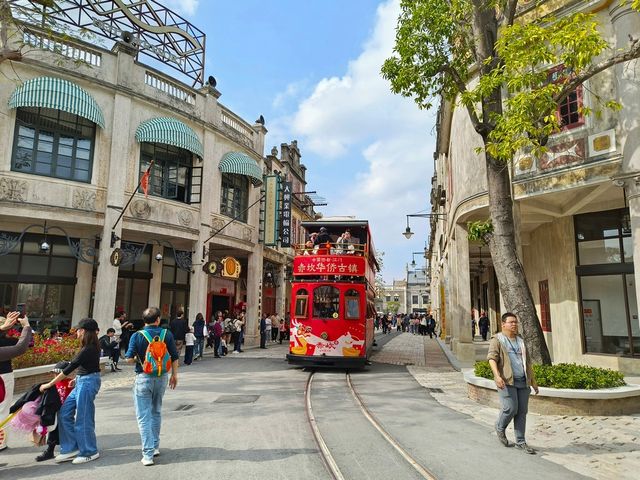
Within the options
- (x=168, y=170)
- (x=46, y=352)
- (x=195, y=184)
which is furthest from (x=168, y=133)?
(x=46, y=352)

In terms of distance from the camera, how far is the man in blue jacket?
16.9 feet

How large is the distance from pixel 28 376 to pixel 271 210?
50.2 feet

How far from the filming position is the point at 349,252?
14.3 m

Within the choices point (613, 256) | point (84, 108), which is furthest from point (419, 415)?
point (84, 108)

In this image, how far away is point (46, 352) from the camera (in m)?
10.3

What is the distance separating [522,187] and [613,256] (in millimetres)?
3395

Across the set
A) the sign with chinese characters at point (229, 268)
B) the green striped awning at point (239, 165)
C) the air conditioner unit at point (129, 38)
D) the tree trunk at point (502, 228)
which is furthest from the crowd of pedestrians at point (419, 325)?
the air conditioner unit at point (129, 38)

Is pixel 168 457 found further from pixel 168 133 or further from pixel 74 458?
pixel 168 133

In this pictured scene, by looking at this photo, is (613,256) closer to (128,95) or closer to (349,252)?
(349,252)

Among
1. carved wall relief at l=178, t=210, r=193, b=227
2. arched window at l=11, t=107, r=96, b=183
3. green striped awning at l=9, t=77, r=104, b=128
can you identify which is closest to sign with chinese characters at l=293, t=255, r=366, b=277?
carved wall relief at l=178, t=210, r=193, b=227

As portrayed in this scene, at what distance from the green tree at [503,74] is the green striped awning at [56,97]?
1097 centimetres

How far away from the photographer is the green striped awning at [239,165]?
20.6 meters

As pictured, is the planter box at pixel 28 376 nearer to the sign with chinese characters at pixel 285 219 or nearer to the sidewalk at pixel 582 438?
the sidewalk at pixel 582 438

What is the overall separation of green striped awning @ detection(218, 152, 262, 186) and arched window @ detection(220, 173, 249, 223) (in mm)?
1014
